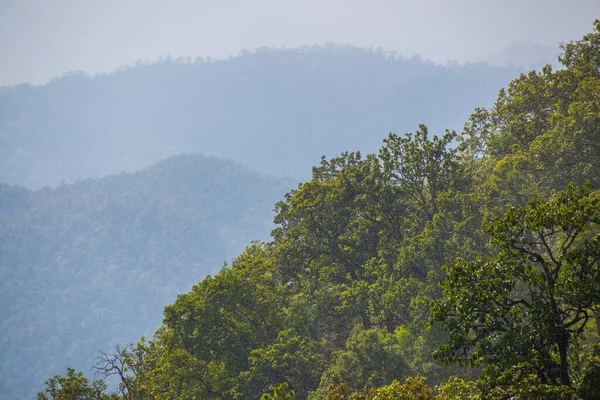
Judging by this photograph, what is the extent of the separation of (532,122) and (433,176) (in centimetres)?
741

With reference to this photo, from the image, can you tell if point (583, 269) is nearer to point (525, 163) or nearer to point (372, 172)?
point (525, 163)

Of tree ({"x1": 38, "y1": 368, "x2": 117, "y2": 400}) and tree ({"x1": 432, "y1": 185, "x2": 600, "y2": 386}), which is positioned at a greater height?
tree ({"x1": 38, "y1": 368, "x2": 117, "y2": 400})

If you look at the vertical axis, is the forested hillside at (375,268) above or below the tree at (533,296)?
above

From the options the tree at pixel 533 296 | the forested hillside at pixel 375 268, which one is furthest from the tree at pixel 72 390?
the tree at pixel 533 296

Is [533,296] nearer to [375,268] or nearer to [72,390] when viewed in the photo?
[375,268]

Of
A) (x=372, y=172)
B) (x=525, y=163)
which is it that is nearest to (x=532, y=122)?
(x=525, y=163)

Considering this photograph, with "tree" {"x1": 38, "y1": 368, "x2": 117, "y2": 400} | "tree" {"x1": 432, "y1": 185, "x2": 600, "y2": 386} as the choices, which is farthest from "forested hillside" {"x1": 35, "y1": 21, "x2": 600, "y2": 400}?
"tree" {"x1": 432, "y1": 185, "x2": 600, "y2": 386}

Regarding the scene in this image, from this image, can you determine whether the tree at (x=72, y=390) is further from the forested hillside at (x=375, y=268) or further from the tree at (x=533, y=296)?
the tree at (x=533, y=296)

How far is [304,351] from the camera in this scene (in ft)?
109

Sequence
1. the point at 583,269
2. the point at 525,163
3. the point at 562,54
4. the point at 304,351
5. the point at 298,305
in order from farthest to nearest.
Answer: the point at 562,54 → the point at 298,305 → the point at 525,163 → the point at 304,351 → the point at 583,269

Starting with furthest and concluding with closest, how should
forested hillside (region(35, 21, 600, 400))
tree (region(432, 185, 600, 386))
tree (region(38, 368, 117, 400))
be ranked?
1. tree (region(38, 368, 117, 400))
2. forested hillside (region(35, 21, 600, 400))
3. tree (region(432, 185, 600, 386))

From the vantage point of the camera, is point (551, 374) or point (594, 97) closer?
point (551, 374)

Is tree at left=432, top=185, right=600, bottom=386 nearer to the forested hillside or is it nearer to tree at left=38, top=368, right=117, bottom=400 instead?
the forested hillside

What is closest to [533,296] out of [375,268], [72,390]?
[375,268]
